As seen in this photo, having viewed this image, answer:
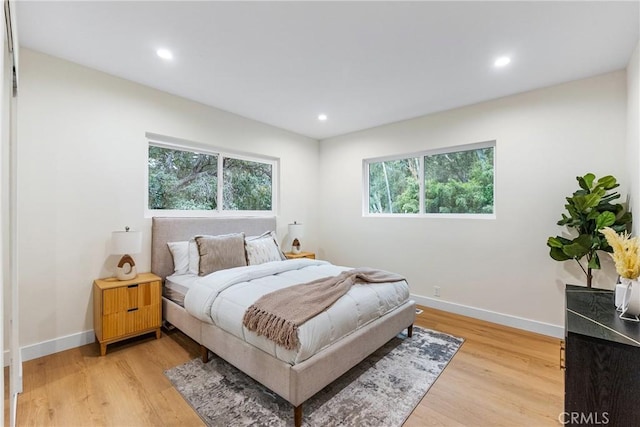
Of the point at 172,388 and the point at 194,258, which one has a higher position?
the point at 194,258

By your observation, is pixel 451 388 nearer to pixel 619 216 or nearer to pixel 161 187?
pixel 619 216

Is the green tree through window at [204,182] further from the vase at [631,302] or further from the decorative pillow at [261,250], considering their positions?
the vase at [631,302]

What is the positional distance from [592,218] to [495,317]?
1446mm

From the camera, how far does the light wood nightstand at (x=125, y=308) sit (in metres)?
2.54

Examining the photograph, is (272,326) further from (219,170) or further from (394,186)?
(394,186)

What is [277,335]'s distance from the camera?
1.82m

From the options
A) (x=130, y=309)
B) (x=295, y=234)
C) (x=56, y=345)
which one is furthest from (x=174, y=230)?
(x=295, y=234)

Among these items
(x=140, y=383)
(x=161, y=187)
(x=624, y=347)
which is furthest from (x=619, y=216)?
(x=161, y=187)

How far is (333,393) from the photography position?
2092mm

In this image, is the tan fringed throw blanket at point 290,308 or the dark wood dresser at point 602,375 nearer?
the dark wood dresser at point 602,375

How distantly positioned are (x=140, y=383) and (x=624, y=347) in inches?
112

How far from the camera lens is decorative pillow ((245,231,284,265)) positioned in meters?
→ 3.43

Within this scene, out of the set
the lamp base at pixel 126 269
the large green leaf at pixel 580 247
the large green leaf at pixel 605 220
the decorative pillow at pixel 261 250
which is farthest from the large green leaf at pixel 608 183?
the lamp base at pixel 126 269

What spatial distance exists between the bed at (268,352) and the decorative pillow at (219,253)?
0.96 ft
